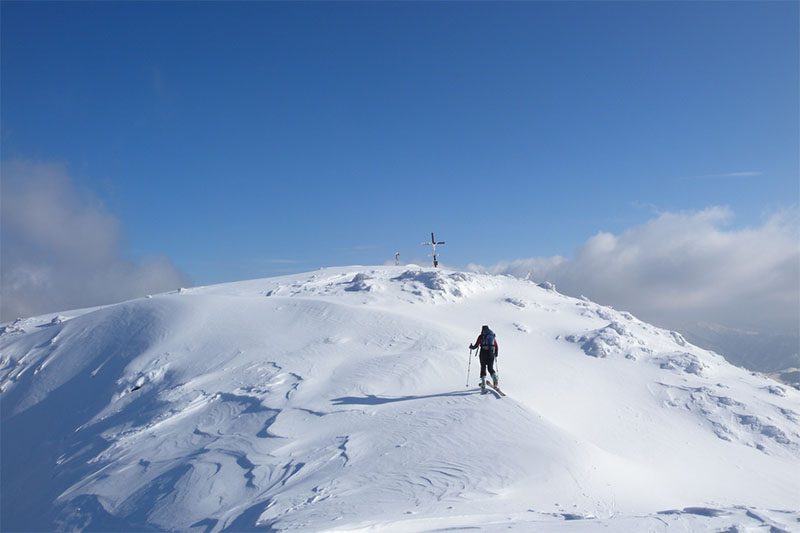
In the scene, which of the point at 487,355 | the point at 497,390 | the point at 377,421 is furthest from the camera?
the point at 487,355

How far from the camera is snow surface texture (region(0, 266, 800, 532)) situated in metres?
8.50

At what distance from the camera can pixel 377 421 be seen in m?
12.0

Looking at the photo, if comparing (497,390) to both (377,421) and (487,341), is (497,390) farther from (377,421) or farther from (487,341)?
(377,421)

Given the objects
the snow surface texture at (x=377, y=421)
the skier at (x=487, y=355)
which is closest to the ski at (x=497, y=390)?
the skier at (x=487, y=355)

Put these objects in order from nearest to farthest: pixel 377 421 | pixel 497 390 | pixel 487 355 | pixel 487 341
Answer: pixel 377 421 < pixel 497 390 < pixel 487 355 < pixel 487 341

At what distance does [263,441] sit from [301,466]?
2.07m

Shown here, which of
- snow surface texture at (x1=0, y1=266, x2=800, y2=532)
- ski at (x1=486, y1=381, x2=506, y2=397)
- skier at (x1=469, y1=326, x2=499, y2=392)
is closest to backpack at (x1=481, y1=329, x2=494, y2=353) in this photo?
skier at (x1=469, y1=326, x2=499, y2=392)

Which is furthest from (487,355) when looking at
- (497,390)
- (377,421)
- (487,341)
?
(377,421)

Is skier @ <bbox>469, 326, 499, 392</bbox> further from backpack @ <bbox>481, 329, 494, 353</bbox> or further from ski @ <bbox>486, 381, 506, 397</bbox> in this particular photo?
ski @ <bbox>486, 381, 506, 397</bbox>

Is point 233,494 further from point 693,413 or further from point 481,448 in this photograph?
point 693,413

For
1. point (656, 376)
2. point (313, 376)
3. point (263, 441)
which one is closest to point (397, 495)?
point (263, 441)

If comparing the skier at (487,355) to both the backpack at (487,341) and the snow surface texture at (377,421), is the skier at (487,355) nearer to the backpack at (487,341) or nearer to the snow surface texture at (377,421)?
the backpack at (487,341)

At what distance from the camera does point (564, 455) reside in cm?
1001

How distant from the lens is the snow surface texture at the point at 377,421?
8500 mm
